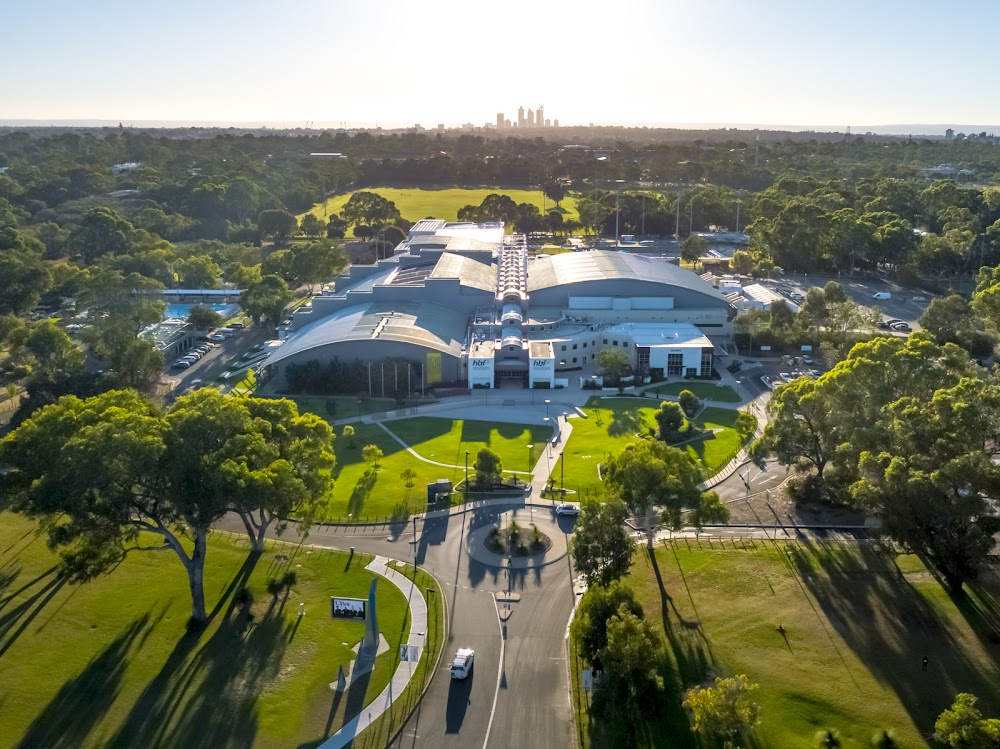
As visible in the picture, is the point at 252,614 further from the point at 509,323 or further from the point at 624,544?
the point at 509,323

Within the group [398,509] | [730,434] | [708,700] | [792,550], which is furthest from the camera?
[730,434]

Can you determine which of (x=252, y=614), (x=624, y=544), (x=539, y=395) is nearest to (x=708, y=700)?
(x=624, y=544)

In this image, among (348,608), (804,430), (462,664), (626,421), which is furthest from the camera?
(626,421)

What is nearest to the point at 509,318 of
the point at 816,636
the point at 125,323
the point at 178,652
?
the point at 125,323

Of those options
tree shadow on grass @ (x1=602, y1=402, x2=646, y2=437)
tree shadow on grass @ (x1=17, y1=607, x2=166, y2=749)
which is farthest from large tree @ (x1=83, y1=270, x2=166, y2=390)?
tree shadow on grass @ (x1=602, y1=402, x2=646, y2=437)

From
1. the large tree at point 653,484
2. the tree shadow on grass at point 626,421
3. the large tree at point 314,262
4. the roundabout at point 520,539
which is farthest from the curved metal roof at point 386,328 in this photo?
the large tree at point 653,484

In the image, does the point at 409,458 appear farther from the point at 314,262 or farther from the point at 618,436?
the point at 314,262

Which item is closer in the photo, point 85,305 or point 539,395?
point 539,395
